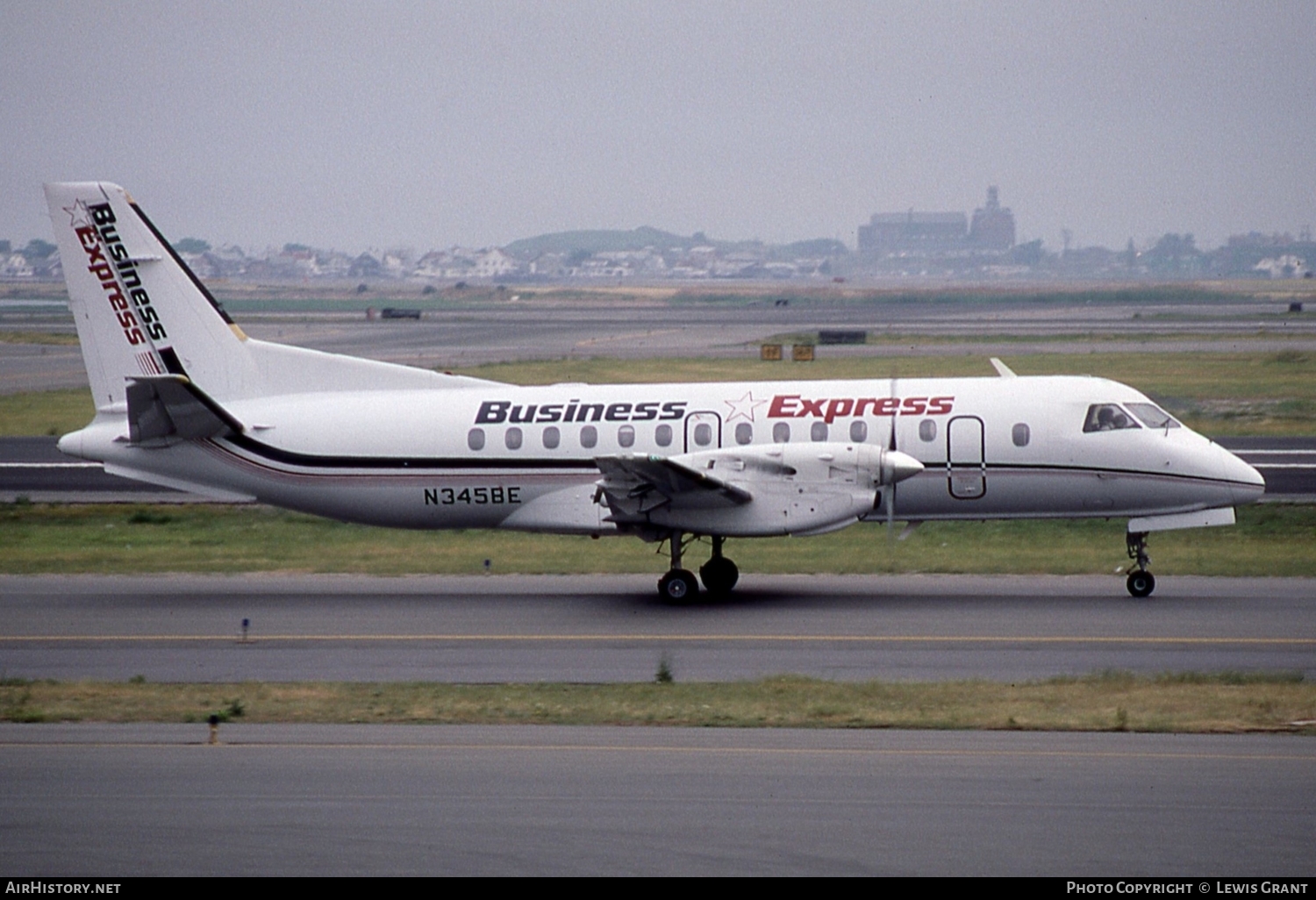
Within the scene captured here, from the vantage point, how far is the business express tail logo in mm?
23062

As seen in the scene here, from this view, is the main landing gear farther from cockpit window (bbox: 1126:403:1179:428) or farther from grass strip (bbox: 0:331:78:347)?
grass strip (bbox: 0:331:78:347)

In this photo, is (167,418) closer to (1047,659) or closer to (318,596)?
(318,596)

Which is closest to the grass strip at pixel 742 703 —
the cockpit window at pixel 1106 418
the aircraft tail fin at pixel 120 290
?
the cockpit window at pixel 1106 418

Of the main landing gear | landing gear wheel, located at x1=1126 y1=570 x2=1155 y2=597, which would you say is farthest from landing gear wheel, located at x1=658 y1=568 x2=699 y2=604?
landing gear wheel, located at x1=1126 y1=570 x2=1155 y2=597

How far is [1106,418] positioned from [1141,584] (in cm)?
263

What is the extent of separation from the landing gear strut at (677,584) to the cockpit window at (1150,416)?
733 centimetres

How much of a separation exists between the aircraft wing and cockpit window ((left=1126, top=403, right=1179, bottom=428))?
6.28 meters

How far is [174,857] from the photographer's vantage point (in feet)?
32.9

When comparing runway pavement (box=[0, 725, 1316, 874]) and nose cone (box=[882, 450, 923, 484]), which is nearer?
runway pavement (box=[0, 725, 1316, 874])

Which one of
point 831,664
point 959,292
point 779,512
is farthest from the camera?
point 959,292

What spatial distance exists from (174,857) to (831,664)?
29.5 feet

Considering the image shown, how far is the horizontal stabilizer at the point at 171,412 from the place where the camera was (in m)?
22.2

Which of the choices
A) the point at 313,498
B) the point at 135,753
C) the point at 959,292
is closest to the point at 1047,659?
the point at 135,753

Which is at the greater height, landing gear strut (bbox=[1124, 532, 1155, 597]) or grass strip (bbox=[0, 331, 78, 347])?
grass strip (bbox=[0, 331, 78, 347])
